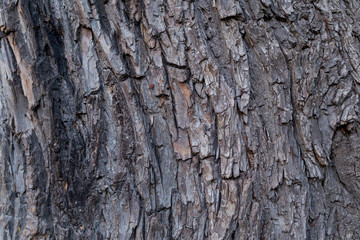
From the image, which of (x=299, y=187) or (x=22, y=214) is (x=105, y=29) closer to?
(x=22, y=214)

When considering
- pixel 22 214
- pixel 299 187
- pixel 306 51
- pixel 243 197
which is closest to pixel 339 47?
pixel 306 51

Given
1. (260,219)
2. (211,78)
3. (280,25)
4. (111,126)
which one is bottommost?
(260,219)

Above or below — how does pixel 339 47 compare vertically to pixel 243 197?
above

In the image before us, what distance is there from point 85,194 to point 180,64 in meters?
0.78

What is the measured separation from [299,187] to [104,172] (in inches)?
39.5

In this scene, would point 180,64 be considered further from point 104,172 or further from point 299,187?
point 299,187

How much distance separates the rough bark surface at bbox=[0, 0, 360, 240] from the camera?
137 centimetres

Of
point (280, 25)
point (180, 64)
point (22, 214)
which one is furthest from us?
point (280, 25)

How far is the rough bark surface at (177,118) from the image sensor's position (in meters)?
1.37

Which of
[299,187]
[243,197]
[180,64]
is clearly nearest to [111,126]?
[180,64]

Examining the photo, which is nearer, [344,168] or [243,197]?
[243,197]

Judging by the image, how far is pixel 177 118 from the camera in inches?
58.2

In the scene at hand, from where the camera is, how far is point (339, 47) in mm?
1587

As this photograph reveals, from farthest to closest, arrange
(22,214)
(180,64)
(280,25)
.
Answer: (280,25), (180,64), (22,214)
